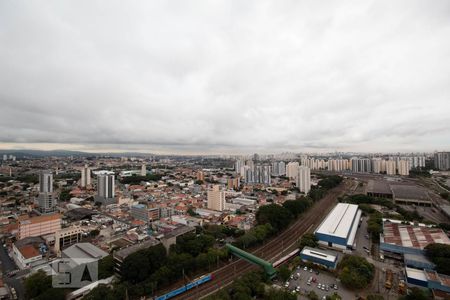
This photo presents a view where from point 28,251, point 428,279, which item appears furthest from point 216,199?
point 428,279

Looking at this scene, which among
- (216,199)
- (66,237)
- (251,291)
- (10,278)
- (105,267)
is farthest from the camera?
(216,199)

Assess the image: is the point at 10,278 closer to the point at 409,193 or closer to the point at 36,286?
the point at 36,286

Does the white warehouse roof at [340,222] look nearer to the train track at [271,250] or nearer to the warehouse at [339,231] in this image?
the warehouse at [339,231]

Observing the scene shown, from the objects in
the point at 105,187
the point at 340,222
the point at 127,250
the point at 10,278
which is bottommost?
the point at 10,278

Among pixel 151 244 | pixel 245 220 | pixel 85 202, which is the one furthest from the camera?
→ pixel 85 202

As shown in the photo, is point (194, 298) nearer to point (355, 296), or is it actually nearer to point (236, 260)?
point (236, 260)

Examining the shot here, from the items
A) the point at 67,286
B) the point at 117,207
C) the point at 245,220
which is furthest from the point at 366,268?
the point at 117,207

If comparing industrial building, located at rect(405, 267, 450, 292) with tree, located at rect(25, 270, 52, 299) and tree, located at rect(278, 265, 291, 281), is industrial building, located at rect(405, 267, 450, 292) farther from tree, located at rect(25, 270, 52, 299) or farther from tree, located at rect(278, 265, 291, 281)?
tree, located at rect(25, 270, 52, 299)
